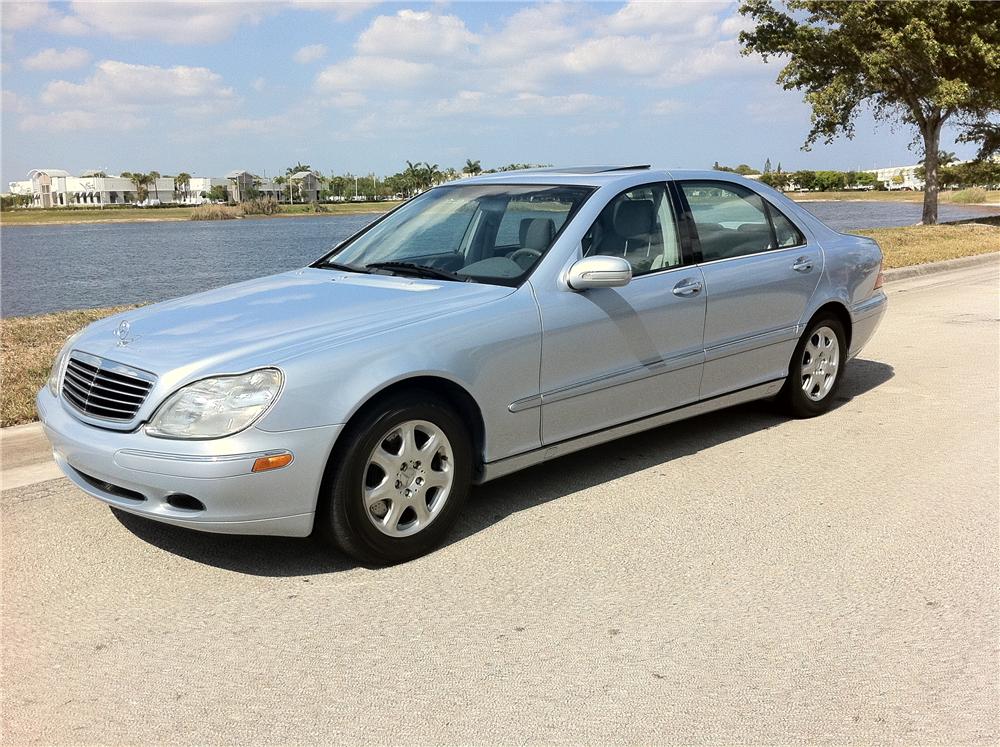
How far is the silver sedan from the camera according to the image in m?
3.75

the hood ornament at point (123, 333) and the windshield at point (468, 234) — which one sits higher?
the windshield at point (468, 234)

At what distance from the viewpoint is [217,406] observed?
3.70 metres

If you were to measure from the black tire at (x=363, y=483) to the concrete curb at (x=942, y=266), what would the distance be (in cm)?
1140

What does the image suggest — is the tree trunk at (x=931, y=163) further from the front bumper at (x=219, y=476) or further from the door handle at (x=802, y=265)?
the front bumper at (x=219, y=476)

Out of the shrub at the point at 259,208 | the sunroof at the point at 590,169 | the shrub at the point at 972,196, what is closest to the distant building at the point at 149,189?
the shrub at the point at 259,208

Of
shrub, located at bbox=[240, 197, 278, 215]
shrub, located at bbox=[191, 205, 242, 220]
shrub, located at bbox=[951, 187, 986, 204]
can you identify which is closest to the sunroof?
shrub, located at bbox=[951, 187, 986, 204]

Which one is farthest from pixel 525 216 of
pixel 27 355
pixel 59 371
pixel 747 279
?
pixel 27 355

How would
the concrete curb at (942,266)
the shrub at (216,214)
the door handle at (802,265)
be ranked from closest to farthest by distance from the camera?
the door handle at (802,265) < the concrete curb at (942,266) < the shrub at (216,214)

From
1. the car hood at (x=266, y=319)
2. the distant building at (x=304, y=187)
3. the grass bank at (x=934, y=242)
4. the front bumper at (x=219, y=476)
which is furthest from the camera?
the distant building at (x=304, y=187)

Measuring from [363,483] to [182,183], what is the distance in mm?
178876

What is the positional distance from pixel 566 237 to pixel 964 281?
11312mm

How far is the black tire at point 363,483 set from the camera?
387 cm

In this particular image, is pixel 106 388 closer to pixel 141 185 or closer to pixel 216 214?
pixel 216 214

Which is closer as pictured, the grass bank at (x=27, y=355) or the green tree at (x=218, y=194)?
the grass bank at (x=27, y=355)
